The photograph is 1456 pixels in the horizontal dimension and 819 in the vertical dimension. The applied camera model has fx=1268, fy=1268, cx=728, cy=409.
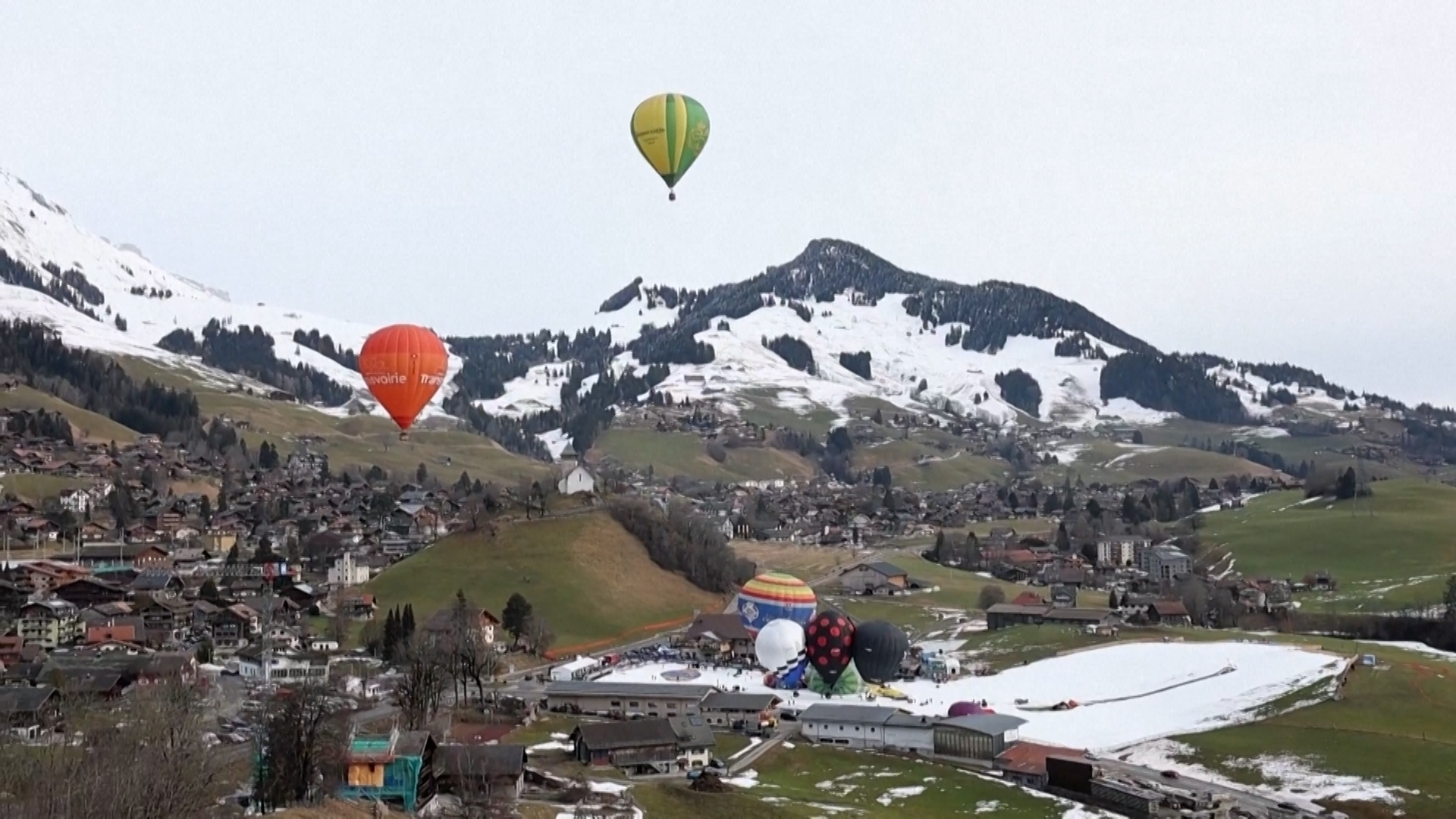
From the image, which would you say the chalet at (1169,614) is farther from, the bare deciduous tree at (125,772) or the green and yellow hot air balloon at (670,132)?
the bare deciduous tree at (125,772)

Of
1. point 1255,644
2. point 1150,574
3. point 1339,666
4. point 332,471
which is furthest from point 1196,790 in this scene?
point 332,471

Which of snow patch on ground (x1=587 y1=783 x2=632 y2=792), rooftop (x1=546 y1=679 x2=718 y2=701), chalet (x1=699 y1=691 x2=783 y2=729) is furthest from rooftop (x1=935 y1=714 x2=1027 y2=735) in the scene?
snow patch on ground (x1=587 y1=783 x2=632 y2=792)

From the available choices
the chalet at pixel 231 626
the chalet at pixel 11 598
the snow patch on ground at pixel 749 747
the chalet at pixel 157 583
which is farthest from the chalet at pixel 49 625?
the snow patch on ground at pixel 749 747

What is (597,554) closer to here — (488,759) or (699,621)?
(699,621)

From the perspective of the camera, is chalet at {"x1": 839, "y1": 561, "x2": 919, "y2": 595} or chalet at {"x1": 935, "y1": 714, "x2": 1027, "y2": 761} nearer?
chalet at {"x1": 935, "y1": 714, "x2": 1027, "y2": 761}

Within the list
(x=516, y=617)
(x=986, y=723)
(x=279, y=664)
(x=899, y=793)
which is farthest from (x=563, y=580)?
(x=899, y=793)

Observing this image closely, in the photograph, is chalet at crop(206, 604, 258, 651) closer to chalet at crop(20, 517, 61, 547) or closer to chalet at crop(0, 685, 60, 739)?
chalet at crop(0, 685, 60, 739)
